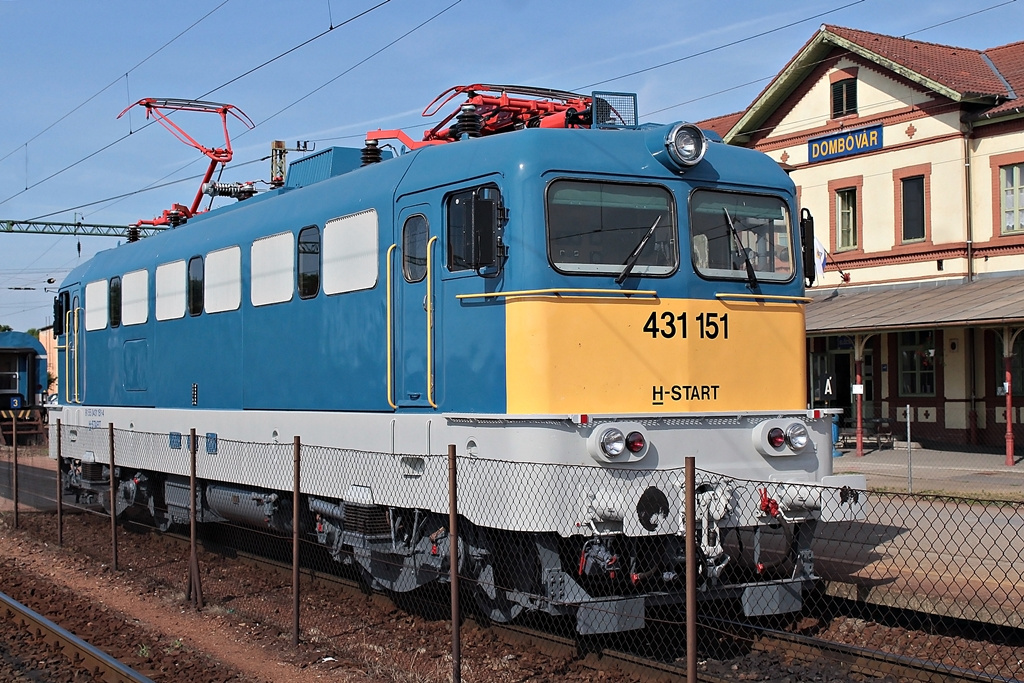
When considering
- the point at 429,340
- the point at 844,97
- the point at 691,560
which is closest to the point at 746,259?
the point at 429,340

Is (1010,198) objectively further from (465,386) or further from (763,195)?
(465,386)

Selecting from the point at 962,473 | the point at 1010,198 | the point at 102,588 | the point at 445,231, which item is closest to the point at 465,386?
the point at 445,231

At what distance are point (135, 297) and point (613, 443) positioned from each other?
8.83 meters

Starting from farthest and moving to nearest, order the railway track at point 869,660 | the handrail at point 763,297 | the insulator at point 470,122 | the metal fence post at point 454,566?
1. the insulator at point 470,122
2. the handrail at point 763,297
3. the metal fence post at point 454,566
4. the railway track at point 869,660

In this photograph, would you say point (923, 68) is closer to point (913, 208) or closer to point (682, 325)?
point (913, 208)

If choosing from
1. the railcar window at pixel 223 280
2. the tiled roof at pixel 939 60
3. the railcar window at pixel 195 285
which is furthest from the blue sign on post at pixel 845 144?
the railcar window at pixel 223 280

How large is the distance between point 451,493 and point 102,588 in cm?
599

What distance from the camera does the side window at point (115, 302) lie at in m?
14.9

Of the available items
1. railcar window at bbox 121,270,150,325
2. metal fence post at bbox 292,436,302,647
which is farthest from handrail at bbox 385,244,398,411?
railcar window at bbox 121,270,150,325

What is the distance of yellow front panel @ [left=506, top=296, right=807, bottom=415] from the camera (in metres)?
7.69

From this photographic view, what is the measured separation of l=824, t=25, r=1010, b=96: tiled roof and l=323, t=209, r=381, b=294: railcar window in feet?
61.8

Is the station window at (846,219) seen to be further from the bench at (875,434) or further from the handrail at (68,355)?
the handrail at (68,355)

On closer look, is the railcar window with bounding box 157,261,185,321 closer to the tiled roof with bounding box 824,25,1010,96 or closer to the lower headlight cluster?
the lower headlight cluster

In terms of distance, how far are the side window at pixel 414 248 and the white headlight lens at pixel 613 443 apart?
79.6 inches
